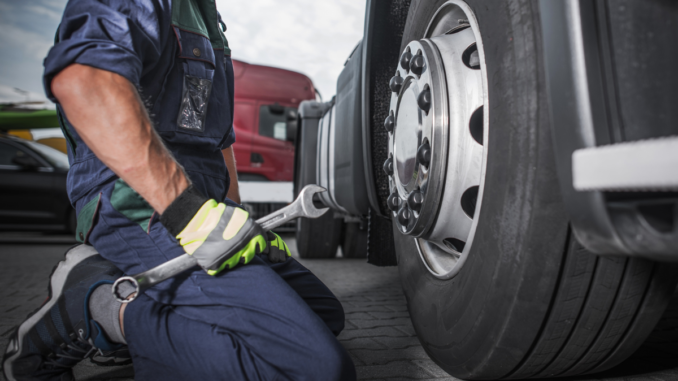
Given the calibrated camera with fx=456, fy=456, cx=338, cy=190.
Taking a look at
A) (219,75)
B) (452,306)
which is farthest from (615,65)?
(219,75)

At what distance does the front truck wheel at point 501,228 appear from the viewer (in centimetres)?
81

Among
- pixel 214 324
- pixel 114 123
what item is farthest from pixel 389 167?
pixel 114 123

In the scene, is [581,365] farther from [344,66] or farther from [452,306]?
[344,66]

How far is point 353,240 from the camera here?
4031 mm

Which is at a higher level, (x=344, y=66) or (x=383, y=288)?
(x=344, y=66)

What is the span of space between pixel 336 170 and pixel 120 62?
52.0 inches

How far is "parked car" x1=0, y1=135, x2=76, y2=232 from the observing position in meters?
5.53

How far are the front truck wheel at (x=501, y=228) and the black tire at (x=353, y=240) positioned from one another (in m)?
2.70

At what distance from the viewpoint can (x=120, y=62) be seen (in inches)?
41.6

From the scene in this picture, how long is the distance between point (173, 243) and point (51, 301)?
380 mm

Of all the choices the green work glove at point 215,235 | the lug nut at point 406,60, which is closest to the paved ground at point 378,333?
the green work glove at point 215,235

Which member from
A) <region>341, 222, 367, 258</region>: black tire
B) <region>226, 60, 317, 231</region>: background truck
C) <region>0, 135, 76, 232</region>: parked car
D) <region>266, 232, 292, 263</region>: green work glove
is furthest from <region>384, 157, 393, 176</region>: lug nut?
<region>0, 135, 76, 232</region>: parked car

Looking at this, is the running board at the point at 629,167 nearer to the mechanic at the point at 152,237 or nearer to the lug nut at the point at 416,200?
the lug nut at the point at 416,200

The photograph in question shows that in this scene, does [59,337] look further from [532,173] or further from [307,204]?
[532,173]
